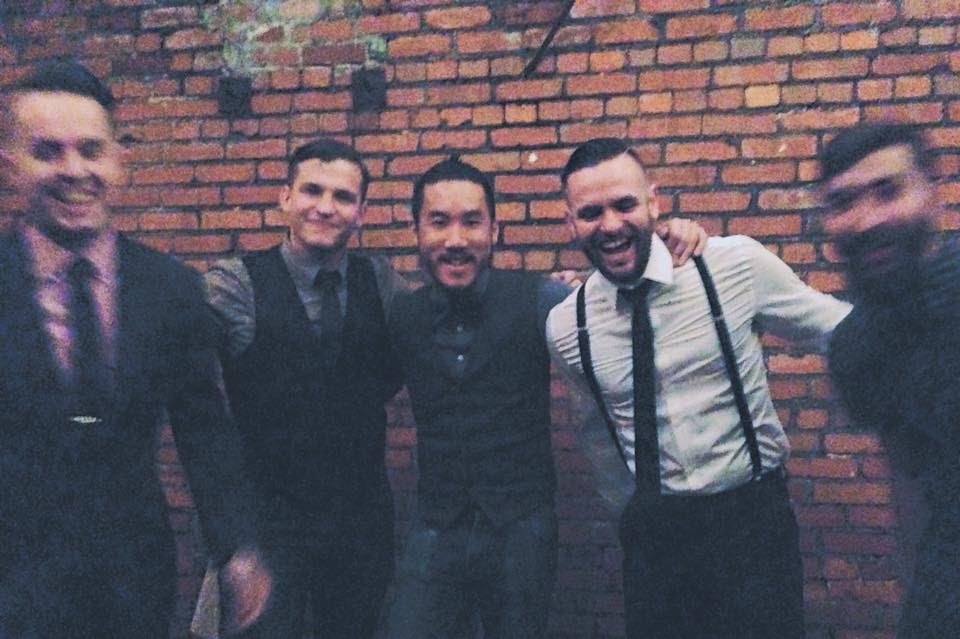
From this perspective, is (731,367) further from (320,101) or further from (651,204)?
(320,101)

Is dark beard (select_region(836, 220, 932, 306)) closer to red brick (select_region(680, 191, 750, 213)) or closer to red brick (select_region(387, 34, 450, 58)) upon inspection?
red brick (select_region(680, 191, 750, 213))

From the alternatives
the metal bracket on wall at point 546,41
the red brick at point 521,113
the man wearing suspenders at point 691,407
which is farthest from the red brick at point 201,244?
the man wearing suspenders at point 691,407

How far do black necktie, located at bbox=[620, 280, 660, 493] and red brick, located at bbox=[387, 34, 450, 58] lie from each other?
143 centimetres

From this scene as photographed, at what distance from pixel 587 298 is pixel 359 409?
29.6 inches

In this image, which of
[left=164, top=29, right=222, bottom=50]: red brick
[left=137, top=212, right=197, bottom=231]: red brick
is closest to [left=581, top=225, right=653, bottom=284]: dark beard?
[left=137, top=212, right=197, bottom=231]: red brick

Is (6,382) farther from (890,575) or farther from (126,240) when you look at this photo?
(890,575)

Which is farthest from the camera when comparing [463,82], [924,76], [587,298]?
[463,82]

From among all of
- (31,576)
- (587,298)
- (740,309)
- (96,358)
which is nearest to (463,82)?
(587,298)

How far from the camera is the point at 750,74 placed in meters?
2.81

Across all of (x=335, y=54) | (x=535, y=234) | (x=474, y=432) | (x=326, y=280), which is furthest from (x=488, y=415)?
(x=335, y=54)

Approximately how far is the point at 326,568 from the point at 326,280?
0.85 m

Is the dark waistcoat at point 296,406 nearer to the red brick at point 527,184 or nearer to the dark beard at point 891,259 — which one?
the red brick at point 527,184

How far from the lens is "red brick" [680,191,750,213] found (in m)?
2.85

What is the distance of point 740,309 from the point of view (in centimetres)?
216
